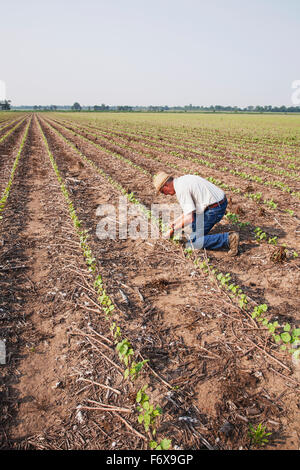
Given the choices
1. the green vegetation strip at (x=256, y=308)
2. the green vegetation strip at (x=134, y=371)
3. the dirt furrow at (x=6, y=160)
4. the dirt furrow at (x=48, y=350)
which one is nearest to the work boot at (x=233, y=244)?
the green vegetation strip at (x=256, y=308)

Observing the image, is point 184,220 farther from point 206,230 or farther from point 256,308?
point 256,308

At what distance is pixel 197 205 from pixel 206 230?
622 mm

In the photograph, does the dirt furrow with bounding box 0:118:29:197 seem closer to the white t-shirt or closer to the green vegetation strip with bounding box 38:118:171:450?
the white t-shirt

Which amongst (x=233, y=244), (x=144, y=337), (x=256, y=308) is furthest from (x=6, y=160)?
(x=256, y=308)

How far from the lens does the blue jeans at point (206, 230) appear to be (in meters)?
5.32

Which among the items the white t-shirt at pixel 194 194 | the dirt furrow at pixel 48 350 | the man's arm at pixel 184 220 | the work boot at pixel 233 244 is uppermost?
the white t-shirt at pixel 194 194

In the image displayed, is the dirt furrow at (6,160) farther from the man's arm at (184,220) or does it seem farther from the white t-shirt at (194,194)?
the white t-shirt at (194,194)

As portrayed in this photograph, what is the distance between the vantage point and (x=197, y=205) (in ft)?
17.2

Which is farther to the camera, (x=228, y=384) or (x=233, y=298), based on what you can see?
(x=233, y=298)
